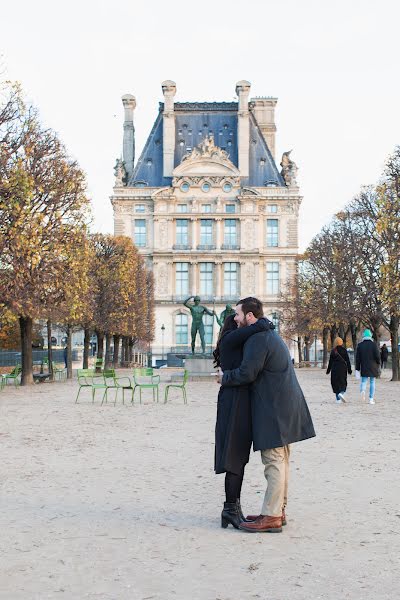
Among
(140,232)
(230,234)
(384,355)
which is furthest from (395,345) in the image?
(140,232)

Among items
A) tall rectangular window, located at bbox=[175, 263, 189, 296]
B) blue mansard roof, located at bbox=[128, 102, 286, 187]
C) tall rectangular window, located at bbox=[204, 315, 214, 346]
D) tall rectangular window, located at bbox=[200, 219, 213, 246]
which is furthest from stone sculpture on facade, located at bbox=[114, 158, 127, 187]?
tall rectangular window, located at bbox=[204, 315, 214, 346]

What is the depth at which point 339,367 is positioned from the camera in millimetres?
21250

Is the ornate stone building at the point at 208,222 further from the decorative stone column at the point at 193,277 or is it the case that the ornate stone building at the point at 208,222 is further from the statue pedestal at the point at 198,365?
the statue pedestal at the point at 198,365

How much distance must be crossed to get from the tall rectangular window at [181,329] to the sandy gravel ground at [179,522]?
2448 inches

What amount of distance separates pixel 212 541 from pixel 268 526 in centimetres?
52

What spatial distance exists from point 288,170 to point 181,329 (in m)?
17.7

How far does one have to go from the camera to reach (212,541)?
6.58m

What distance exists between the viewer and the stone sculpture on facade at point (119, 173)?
7800cm

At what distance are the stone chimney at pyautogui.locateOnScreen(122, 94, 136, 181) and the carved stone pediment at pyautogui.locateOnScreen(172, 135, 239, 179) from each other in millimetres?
8210

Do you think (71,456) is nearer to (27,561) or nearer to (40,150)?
(27,561)

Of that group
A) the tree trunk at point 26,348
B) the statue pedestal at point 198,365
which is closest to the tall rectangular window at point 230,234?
the statue pedestal at point 198,365

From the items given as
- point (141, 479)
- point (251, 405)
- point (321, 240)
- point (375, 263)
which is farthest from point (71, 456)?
point (321, 240)

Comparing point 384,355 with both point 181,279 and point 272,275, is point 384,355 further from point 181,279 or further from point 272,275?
point 181,279

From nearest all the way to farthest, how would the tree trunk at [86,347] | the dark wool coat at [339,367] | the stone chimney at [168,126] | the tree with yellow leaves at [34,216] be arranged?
the dark wool coat at [339,367] < the tree with yellow leaves at [34,216] < the tree trunk at [86,347] < the stone chimney at [168,126]
